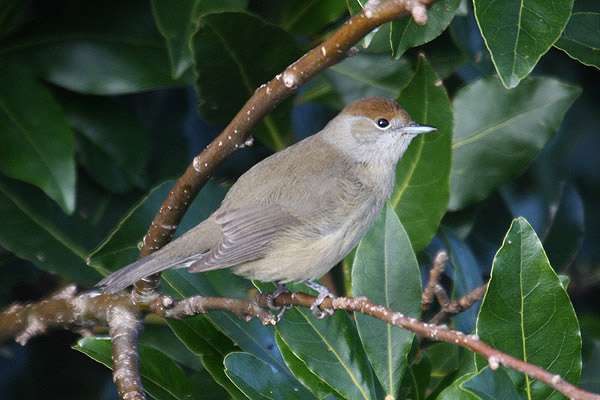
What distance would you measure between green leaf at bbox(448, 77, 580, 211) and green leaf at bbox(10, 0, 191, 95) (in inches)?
48.2

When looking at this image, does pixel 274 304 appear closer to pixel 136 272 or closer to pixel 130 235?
pixel 136 272

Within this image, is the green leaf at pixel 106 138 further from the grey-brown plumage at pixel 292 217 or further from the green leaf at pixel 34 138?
the grey-brown plumage at pixel 292 217

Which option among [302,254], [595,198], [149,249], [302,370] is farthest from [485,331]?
[595,198]

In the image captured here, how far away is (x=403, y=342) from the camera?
2.82m

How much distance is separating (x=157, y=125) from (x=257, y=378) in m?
1.84

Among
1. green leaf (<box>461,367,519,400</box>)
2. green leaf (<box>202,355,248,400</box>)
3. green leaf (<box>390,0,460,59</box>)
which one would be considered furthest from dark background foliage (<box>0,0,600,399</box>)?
green leaf (<box>461,367,519,400</box>)

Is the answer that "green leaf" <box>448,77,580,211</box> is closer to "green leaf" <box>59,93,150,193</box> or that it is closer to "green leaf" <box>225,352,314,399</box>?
"green leaf" <box>225,352,314,399</box>

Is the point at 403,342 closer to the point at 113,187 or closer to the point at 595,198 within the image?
the point at 113,187

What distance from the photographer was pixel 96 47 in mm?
3824

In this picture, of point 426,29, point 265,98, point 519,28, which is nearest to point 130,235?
Result: point 265,98

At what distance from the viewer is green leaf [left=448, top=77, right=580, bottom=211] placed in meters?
3.63

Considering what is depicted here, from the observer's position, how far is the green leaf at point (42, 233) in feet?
11.8

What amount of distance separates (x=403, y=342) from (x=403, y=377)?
0.20 metres

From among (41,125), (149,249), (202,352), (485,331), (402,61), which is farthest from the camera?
(402,61)
